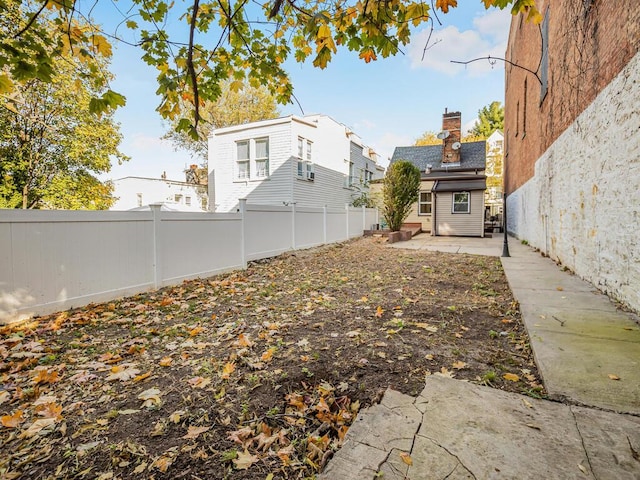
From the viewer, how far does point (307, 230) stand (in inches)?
424

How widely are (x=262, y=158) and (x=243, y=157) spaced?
1.11 m

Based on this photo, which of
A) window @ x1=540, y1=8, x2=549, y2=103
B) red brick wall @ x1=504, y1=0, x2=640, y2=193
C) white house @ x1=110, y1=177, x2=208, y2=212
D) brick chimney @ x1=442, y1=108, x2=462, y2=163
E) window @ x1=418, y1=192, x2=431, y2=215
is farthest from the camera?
white house @ x1=110, y1=177, x2=208, y2=212

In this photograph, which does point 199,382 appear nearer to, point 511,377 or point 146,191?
point 511,377

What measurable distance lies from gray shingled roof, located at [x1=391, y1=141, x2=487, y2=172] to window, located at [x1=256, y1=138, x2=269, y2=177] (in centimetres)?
796

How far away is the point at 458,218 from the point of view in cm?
1666

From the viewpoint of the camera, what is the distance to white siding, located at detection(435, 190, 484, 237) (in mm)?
16188

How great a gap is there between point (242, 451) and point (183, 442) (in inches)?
15.0

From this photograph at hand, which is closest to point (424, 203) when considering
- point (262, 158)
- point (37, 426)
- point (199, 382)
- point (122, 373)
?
point (262, 158)

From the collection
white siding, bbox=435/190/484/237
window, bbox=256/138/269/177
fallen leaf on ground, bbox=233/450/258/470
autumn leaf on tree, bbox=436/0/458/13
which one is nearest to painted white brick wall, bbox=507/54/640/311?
autumn leaf on tree, bbox=436/0/458/13

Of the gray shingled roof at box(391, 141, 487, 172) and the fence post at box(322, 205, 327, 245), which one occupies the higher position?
the gray shingled roof at box(391, 141, 487, 172)

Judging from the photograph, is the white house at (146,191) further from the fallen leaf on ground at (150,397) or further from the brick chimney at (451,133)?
the fallen leaf on ground at (150,397)

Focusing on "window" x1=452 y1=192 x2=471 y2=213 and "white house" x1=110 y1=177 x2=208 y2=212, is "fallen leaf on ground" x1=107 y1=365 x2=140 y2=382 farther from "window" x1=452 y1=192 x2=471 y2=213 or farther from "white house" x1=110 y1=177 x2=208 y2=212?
"white house" x1=110 y1=177 x2=208 y2=212

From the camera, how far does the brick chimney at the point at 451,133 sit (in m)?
19.3

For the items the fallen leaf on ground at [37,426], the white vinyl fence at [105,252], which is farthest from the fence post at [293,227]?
the fallen leaf on ground at [37,426]
